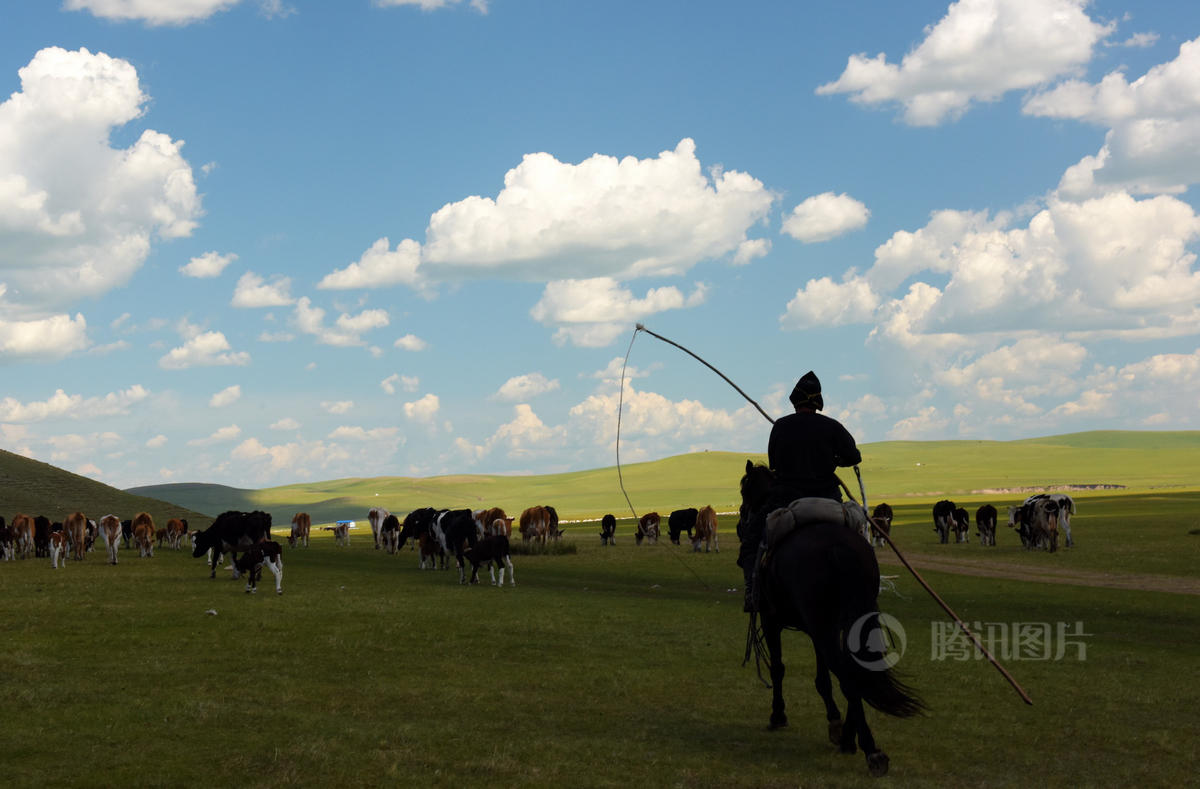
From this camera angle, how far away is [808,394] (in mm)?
12125

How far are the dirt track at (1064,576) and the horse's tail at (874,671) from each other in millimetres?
20210

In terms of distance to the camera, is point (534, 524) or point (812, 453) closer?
point (812, 453)

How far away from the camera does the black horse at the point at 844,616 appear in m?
9.69

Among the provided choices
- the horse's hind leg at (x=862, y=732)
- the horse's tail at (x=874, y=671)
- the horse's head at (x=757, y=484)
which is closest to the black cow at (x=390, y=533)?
the horse's head at (x=757, y=484)

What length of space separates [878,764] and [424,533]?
29359 millimetres

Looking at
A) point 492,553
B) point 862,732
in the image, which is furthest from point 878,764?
point 492,553

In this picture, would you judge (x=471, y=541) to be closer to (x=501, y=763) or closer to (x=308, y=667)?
(x=308, y=667)

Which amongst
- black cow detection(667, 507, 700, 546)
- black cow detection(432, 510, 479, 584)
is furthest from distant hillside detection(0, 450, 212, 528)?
black cow detection(432, 510, 479, 584)

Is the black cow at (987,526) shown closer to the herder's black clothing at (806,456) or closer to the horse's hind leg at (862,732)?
the herder's black clothing at (806,456)

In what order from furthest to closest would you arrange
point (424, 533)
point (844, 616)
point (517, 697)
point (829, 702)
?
point (424, 533), point (517, 697), point (829, 702), point (844, 616)

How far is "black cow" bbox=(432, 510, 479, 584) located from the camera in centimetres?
3158

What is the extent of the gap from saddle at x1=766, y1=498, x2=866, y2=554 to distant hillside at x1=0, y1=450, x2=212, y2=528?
221 feet

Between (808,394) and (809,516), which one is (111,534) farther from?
(809,516)

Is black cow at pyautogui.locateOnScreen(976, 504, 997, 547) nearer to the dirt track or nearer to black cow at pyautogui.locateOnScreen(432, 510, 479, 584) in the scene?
the dirt track
